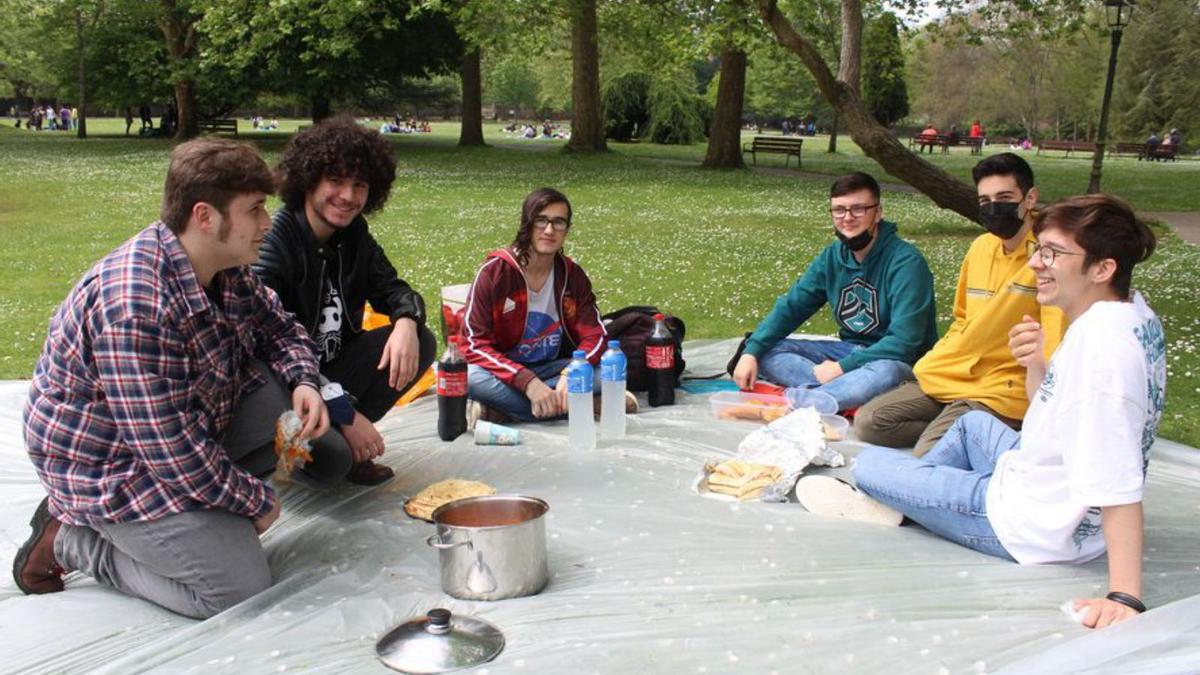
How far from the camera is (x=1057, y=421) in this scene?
3109 mm

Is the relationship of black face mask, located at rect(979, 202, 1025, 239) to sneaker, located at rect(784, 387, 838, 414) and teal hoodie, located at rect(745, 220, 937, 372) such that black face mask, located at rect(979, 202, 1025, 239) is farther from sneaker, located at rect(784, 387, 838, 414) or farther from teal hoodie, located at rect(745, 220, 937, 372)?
sneaker, located at rect(784, 387, 838, 414)

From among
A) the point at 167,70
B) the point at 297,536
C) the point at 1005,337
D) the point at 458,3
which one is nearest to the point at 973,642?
the point at 1005,337

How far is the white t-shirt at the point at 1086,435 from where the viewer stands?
2.91m

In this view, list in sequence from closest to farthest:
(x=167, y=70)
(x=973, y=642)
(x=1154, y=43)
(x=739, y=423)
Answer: (x=973, y=642), (x=739, y=423), (x=167, y=70), (x=1154, y=43)

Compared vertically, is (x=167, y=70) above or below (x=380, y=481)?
above

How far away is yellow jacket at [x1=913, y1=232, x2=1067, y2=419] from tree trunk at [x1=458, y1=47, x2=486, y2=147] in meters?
27.4

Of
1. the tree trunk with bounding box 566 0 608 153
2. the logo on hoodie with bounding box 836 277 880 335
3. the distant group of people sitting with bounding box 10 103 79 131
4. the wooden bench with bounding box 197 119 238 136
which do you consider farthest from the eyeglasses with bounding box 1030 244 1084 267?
the distant group of people sitting with bounding box 10 103 79 131

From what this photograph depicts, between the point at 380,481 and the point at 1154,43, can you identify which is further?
the point at 1154,43

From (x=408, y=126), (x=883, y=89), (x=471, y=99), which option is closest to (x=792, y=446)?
(x=471, y=99)

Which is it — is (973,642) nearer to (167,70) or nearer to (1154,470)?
(1154,470)

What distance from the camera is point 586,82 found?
28.1 metres

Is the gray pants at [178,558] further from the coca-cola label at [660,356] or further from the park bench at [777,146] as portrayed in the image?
the park bench at [777,146]

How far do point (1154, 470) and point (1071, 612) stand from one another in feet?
6.18

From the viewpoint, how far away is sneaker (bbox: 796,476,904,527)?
3.95 meters
